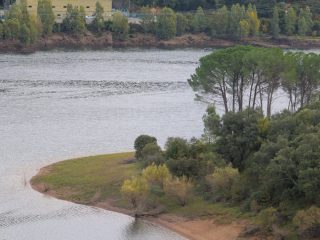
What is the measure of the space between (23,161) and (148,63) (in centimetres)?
6898

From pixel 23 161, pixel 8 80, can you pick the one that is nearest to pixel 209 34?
pixel 8 80

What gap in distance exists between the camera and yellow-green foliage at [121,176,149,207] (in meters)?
50.2

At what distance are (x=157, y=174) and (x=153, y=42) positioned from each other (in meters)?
114

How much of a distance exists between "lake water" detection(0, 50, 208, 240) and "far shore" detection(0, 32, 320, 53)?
12.0 m

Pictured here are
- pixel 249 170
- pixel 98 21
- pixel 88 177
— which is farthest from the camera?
pixel 98 21

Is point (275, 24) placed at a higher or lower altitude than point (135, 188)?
higher

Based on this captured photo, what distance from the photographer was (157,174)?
51406 mm

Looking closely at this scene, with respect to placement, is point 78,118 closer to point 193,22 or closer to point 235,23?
point 193,22

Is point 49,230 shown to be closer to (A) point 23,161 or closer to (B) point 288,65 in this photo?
(A) point 23,161

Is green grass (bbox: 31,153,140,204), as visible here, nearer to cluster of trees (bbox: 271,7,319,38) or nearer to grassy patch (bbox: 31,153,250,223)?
grassy patch (bbox: 31,153,250,223)

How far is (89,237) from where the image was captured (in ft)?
157

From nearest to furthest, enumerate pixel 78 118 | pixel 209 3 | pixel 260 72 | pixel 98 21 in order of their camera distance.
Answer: pixel 260 72
pixel 78 118
pixel 98 21
pixel 209 3

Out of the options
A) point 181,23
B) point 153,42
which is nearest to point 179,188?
point 153,42

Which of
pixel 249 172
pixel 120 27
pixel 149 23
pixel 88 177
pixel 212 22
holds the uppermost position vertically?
pixel 212 22
